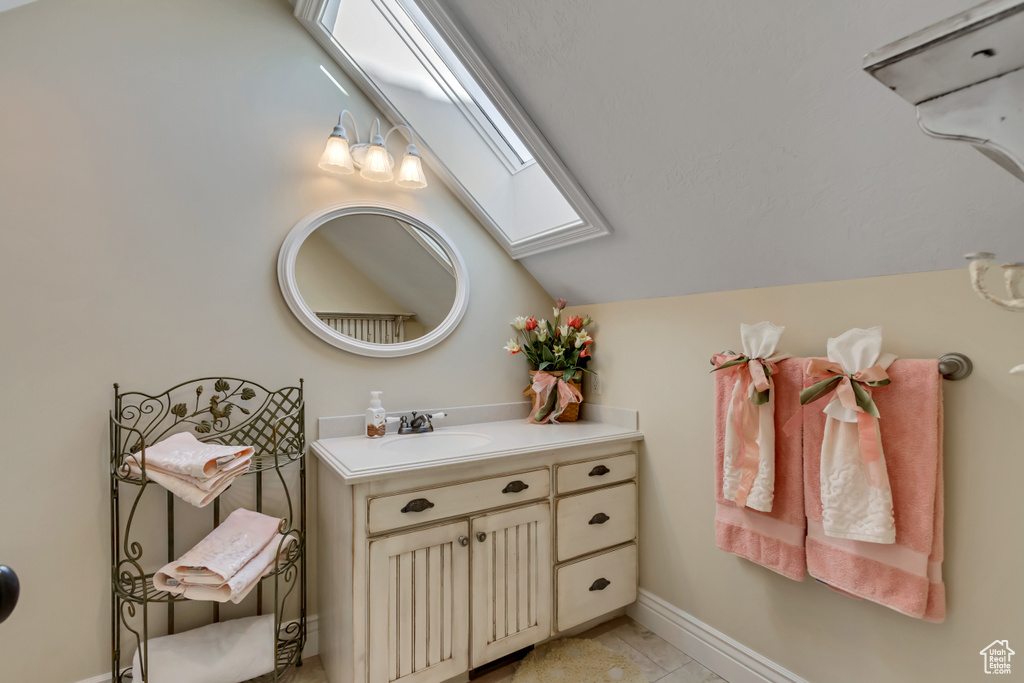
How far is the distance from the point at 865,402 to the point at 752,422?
34cm

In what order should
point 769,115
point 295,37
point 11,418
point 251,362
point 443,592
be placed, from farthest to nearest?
point 295,37, point 251,362, point 443,592, point 11,418, point 769,115

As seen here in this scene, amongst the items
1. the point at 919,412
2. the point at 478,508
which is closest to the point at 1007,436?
the point at 919,412

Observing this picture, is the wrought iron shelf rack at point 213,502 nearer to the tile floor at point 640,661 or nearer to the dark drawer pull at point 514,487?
the tile floor at point 640,661

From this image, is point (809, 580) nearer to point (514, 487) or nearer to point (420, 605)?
point (514, 487)

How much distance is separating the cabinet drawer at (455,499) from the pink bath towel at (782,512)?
0.66 m

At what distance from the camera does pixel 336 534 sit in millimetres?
1605

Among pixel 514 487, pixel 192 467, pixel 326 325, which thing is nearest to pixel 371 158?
pixel 326 325

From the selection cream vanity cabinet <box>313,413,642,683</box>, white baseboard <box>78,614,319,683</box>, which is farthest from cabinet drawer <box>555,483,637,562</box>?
white baseboard <box>78,614,319,683</box>

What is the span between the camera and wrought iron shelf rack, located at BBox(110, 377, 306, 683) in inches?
60.5

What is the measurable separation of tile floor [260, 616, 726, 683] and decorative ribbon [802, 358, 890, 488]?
100 cm

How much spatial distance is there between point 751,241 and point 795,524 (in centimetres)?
88

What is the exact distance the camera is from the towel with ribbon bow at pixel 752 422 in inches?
58.6

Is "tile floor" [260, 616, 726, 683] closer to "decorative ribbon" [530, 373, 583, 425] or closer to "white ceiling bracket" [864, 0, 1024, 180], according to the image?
"decorative ribbon" [530, 373, 583, 425]

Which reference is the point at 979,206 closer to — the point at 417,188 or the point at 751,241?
the point at 751,241
